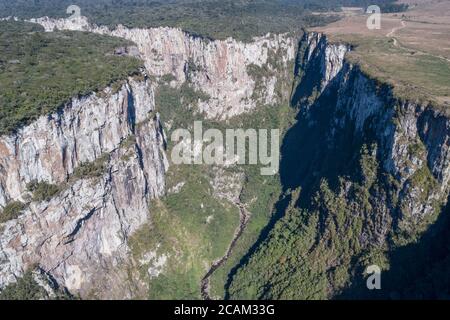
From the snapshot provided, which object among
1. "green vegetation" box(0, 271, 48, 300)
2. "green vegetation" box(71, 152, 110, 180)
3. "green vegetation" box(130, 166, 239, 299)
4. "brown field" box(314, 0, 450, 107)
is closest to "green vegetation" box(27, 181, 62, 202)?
"green vegetation" box(71, 152, 110, 180)

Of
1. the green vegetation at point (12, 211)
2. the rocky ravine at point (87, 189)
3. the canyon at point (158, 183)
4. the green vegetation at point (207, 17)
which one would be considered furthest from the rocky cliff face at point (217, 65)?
the green vegetation at point (12, 211)

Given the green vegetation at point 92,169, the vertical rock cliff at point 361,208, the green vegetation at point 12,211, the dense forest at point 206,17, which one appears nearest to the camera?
the green vegetation at point 12,211

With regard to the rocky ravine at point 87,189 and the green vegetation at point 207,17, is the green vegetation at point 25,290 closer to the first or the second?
the rocky ravine at point 87,189

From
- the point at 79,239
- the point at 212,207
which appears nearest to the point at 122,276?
the point at 79,239

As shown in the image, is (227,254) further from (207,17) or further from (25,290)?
(207,17)

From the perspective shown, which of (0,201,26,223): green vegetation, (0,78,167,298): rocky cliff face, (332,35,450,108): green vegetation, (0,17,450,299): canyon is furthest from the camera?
(332,35,450,108): green vegetation

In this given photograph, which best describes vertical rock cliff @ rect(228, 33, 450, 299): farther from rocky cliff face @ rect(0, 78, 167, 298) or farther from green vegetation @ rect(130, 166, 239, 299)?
rocky cliff face @ rect(0, 78, 167, 298)
